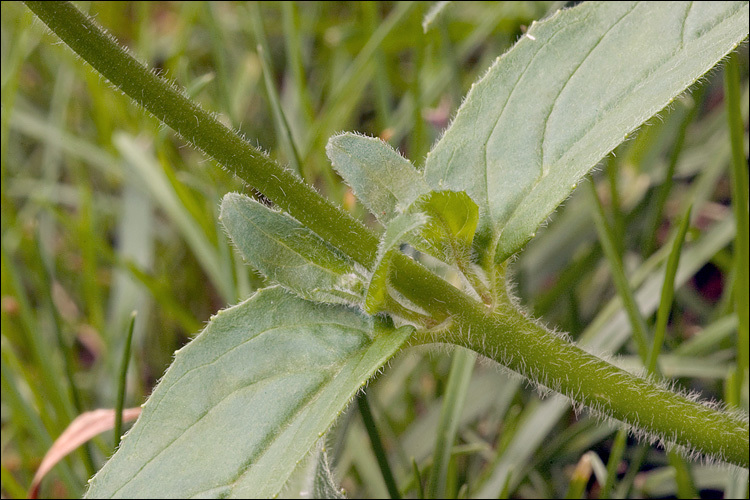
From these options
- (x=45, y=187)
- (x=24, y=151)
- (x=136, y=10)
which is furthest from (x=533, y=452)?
(x=136, y=10)

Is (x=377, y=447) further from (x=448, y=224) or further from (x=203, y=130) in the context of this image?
(x=203, y=130)

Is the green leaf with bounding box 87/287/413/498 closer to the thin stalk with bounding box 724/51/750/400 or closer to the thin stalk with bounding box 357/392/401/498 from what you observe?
the thin stalk with bounding box 357/392/401/498

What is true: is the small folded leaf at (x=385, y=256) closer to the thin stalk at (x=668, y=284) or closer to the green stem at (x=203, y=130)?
the green stem at (x=203, y=130)

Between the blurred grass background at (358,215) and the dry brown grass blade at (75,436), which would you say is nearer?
the dry brown grass blade at (75,436)

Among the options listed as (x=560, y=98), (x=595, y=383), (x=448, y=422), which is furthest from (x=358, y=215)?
(x=595, y=383)

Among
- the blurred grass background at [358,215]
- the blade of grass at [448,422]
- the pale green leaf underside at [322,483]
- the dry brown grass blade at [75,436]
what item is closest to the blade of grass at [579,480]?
the blurred grass background at [358,215]

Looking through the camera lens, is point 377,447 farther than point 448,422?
No

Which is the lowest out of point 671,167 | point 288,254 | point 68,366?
point 68,366
